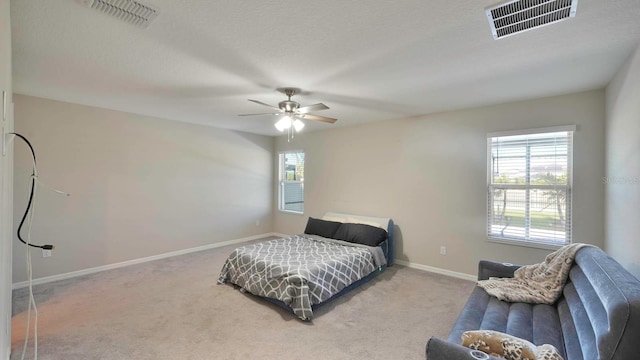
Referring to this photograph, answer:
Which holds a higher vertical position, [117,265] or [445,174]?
[445,174]

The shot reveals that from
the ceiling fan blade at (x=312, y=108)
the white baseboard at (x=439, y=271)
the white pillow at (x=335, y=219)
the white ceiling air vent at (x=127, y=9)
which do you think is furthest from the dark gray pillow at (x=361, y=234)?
the white ceiling air vent at (x=127, y=9)

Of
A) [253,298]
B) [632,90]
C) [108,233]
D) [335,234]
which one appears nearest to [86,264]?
[108,233]

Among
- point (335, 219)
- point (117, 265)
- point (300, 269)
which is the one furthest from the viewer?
point (335, 219)

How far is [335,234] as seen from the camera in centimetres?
457

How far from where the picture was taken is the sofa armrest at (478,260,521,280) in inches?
107

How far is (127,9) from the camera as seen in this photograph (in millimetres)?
1732

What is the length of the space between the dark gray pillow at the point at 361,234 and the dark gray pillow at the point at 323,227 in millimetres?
106

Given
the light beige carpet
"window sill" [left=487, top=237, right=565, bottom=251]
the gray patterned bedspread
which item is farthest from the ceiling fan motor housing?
"window sill" [left=487, top=237, right=565, bottom=251]

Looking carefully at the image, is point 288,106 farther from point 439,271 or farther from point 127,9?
point 439,271

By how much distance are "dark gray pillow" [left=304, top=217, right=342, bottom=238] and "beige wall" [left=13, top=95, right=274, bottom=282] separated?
192cm

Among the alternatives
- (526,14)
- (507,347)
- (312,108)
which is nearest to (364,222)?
(312,108)

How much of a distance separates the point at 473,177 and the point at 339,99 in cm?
222

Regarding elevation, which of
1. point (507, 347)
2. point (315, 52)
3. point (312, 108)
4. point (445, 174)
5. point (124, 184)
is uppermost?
point (315, 52)

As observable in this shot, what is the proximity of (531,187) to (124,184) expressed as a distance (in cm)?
590
